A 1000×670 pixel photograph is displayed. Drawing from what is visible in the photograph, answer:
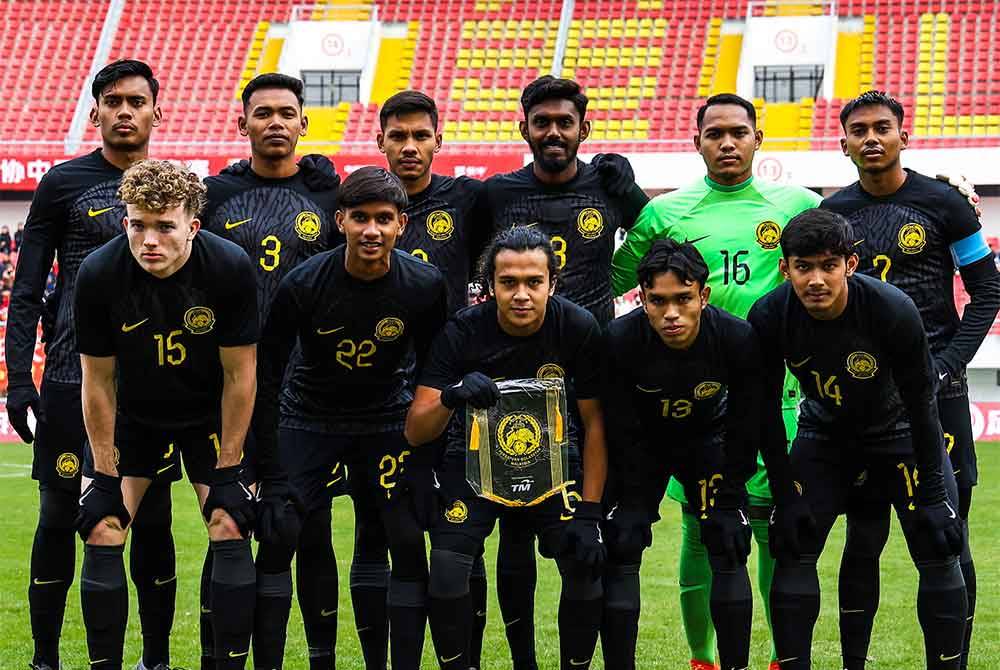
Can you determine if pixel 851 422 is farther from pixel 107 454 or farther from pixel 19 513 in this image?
pixel 19 513

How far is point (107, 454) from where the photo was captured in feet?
14.8

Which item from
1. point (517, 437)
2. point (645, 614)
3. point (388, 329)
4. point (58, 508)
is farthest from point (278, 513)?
point (645, 614)

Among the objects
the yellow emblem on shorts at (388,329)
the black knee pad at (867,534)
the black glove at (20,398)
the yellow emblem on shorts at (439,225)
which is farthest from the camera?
the yellow emblem on shorts at (439,225)

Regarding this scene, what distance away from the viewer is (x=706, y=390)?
15.5 ft

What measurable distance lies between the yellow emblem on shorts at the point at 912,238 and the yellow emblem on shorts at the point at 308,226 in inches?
88.6

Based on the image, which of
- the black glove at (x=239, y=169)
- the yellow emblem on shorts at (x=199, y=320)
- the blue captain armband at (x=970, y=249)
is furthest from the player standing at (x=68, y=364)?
the blue captain armband at (x=970, y=249)

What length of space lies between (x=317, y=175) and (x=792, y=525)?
2265 millimetres

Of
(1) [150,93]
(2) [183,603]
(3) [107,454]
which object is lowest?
(2) [183,603]

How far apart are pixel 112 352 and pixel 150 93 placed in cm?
129

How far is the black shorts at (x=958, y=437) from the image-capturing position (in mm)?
5227

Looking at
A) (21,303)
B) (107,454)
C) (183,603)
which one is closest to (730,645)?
(107,454)

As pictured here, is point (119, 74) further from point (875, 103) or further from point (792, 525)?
point (792, 525)

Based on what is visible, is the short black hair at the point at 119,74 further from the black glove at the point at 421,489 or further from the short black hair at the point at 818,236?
the short black hair at the point at 818,236

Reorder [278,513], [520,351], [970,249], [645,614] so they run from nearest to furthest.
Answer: [278,513], [520,351], [970,249], [645,614]
